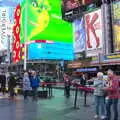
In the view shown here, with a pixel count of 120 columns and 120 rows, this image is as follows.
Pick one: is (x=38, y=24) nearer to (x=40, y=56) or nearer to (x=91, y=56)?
(x=40, y=56)

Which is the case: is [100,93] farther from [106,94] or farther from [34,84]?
[34,84]

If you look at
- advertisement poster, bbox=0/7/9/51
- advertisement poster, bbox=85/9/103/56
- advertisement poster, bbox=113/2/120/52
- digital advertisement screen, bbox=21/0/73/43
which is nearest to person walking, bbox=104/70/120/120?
advertisement poster, bbox=113/2/120/52

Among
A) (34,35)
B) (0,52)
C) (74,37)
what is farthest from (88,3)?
(0,52)

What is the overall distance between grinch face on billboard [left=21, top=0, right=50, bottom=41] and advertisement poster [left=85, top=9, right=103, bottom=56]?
1128 cm

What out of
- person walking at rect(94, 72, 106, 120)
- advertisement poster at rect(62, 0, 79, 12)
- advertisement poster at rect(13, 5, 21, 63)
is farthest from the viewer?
advertisement poster at rect(62, 0, 79, 12)

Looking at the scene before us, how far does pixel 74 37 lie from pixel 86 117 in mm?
63380

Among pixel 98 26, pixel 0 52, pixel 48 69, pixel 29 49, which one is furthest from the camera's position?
pixel 0 52

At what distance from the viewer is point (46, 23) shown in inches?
3204

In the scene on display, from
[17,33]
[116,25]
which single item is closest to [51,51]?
[17,33]

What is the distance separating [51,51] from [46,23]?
6.83 meters

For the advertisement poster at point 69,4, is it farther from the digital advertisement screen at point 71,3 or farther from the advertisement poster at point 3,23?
the advertisement poster at point 3,23

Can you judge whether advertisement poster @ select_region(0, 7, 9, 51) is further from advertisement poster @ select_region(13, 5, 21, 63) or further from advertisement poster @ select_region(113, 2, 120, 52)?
advertisement poster @ select_region(113, 2, 120, 52)

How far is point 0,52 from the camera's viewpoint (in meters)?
106

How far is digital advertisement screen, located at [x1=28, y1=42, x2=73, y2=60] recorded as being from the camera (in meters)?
82.4
